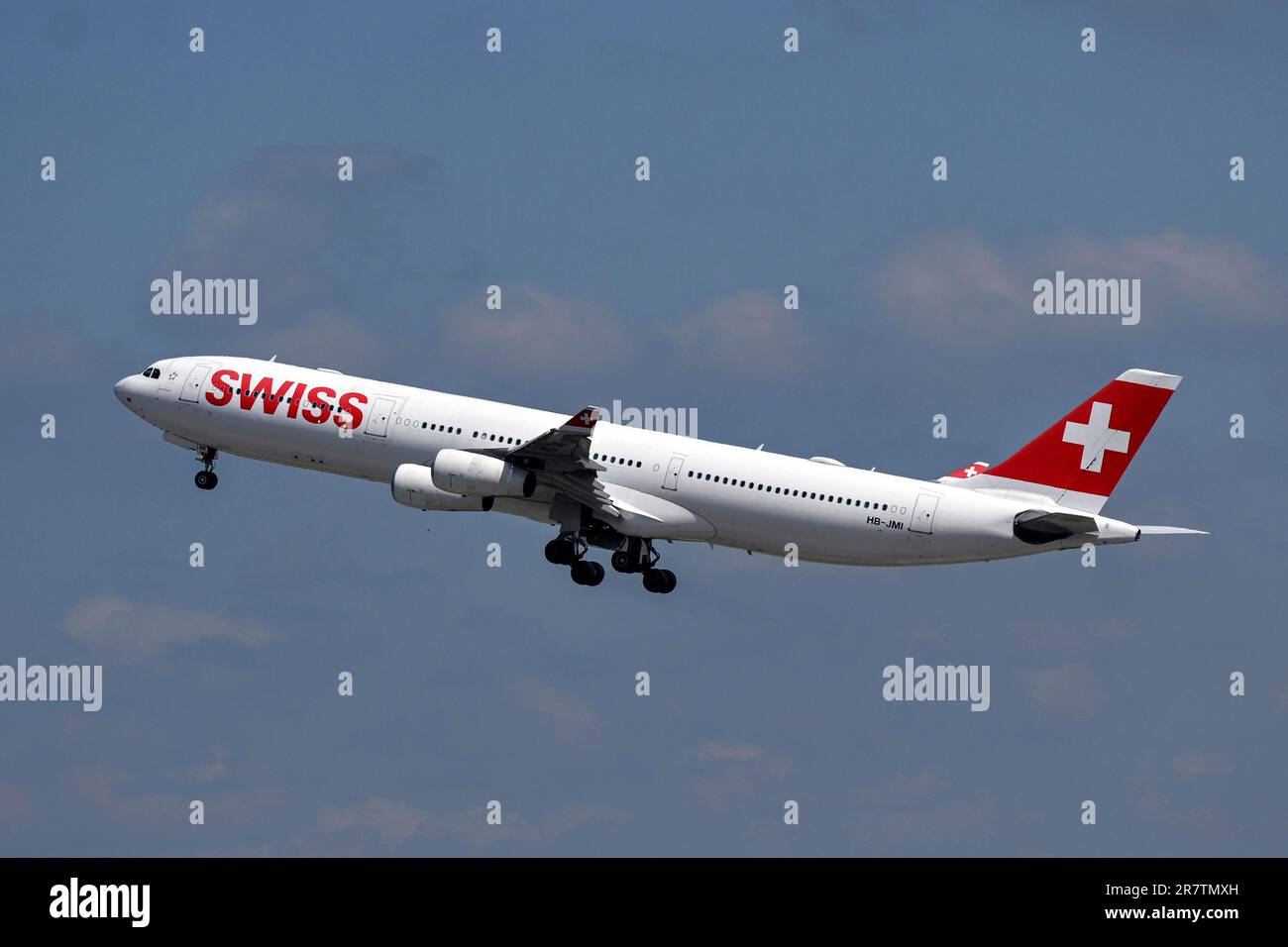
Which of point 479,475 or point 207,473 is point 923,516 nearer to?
point 479,475

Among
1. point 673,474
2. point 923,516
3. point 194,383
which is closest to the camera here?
point 923,516

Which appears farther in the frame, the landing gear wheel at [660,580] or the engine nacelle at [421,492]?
the landing gear wheel at [660,580]

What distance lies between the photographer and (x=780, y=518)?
3214 inches

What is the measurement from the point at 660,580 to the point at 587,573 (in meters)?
3.27

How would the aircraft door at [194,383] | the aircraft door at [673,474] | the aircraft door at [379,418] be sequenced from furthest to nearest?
the aircraft door at [194,383] → the aircraft door at [379,418] → the aircraft door at [673,474]

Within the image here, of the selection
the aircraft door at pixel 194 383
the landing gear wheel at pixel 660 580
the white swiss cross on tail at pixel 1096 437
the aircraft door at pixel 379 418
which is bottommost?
the landing gear wheel at pixel 660 580

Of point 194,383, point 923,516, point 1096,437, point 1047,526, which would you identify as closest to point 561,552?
point 923,516

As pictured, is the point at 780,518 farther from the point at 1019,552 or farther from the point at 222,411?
the point at 222,411

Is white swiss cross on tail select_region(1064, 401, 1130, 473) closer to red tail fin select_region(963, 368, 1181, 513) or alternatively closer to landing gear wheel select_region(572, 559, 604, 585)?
red tail fin select_region(963, 368, 1181, 513)

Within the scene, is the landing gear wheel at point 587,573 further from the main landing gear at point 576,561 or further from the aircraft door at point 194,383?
the aircraft door at point 194,383

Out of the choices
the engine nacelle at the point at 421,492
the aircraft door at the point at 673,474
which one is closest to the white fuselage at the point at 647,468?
the aircraft door at the point at 673,474

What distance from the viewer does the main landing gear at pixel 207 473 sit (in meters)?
90.6

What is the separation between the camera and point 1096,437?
3216 inches
